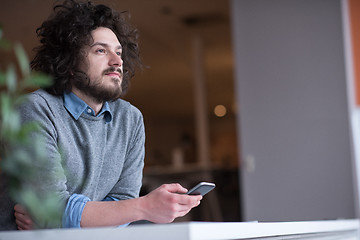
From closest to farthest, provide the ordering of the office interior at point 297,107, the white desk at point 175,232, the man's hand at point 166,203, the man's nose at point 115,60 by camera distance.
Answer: the white desk at point 175,232 < the man's hand at point 166,203 < the man's nose at point 115,60 < the office interior at point 297,107

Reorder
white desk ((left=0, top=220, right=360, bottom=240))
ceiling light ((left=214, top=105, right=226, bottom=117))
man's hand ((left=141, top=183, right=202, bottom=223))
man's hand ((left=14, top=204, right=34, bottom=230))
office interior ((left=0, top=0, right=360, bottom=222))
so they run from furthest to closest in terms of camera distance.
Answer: ceiling light ((left=214, top=105, right=226, bottom=117))
office interior ((left=0, top=0, right=360, bottom=222))
man's hand ((left=14, top=204, right=34, bottom=230))
man's hand ((left=141, top=183, right=202, bottom=223))
white desk ((left=0, top=220, right=360, bottom=240))

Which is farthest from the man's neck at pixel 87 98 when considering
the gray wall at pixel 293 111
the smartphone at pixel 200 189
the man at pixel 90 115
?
the gray wall at pixel 293 111

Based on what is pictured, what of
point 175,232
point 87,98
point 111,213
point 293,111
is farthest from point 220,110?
point 175,232

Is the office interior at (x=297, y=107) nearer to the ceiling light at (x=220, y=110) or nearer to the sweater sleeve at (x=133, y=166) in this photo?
the sweater sleeve at (x=133, y=166)

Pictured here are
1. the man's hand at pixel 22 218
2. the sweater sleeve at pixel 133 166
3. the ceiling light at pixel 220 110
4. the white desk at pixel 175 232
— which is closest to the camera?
the white desk at pixel 175 232

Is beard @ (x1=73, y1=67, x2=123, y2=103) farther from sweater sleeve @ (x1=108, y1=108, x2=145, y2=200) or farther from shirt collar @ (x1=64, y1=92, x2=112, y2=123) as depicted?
sweater sleeve @ (x1=108, y1=108, x2=145, y2=200)

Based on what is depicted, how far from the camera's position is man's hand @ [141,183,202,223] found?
1.08 meters

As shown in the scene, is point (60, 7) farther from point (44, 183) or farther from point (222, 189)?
point (222, 189)

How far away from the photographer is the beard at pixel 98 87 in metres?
1.35

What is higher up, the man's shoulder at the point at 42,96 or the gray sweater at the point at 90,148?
the man's shoulder at the point at 42,96

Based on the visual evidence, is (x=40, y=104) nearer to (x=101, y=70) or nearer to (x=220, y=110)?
(x=101, y=70)

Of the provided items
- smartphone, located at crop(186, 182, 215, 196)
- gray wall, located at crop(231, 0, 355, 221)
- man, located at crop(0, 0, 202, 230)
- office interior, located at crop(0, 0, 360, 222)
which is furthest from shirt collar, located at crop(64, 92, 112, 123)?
gray wall, located at crop(231, 0, 355, 221)

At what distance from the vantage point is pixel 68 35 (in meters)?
1.39

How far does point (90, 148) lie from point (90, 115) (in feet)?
0.33
